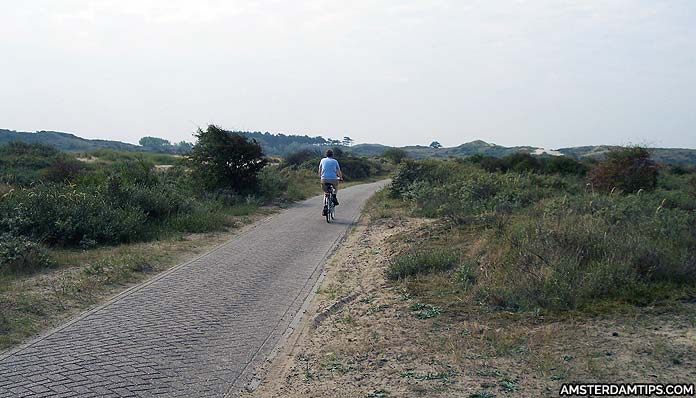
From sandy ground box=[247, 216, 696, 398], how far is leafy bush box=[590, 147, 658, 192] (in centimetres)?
1759

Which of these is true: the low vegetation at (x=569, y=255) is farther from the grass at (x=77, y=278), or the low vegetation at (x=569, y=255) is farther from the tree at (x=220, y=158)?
the tree at (x=220, y=158)

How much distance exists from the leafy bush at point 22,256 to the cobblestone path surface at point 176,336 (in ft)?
7.32

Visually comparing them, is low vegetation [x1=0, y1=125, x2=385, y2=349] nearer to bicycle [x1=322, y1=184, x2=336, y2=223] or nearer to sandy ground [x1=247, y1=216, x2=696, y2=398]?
bicycle [x1=322, y1=184, x2=336, y2=223]

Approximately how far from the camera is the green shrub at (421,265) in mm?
8789

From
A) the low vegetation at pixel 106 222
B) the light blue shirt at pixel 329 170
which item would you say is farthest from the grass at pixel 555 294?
the light blue shirt at pixel 329 170

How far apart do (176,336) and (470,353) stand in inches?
128

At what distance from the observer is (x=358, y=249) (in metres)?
12.3

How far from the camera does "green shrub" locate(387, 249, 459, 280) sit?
8789mm

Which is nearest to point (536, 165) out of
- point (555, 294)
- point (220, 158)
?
point (220, 158)

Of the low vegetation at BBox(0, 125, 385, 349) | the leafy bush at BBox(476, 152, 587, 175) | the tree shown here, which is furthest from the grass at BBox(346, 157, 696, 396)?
the leafy bush at BBox(476, 152, 587, 175)

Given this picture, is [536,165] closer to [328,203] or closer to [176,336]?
[328,203]

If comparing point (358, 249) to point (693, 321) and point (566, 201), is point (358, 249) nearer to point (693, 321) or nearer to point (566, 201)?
point (566, 201)

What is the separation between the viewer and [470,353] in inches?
225

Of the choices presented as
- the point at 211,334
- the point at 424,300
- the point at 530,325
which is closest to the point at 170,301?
the point at 211,334
